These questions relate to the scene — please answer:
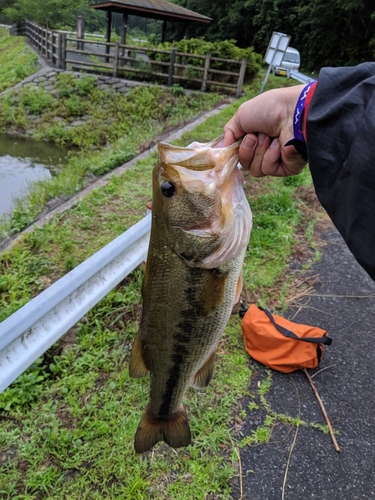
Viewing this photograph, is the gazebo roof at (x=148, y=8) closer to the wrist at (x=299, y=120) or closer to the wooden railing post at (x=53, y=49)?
the wooden railing post at (x=53, y=49)

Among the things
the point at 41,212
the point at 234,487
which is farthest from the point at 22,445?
the point at 41,212

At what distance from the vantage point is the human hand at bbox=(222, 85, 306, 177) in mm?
1847

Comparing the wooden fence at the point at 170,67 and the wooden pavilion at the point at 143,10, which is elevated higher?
the wooden pavilion at the point at 143,10

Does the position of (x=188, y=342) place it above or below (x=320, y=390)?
above

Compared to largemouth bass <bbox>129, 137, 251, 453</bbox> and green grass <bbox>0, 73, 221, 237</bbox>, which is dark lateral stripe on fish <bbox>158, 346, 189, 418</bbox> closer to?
largemouth bass <bbox>129, 137, 251, 453</bbox>

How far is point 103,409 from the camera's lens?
2697mm

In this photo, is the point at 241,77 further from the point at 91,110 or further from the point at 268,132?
the point at 268,132

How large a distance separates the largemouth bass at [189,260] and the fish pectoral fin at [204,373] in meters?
0.07

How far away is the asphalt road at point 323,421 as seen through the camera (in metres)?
2.29

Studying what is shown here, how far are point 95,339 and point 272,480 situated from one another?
163 cm

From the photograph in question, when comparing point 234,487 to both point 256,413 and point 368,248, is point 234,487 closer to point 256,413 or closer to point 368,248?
point 256,413

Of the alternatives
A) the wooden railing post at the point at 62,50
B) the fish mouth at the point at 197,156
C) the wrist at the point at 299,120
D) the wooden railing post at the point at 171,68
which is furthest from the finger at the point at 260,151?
the wooden railing post at the point at 62,50

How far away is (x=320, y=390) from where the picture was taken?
9.51 ft

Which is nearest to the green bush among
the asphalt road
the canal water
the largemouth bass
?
the canal water
